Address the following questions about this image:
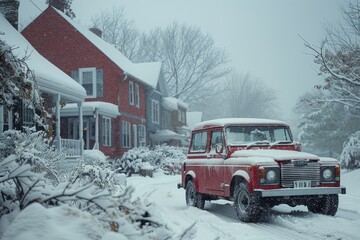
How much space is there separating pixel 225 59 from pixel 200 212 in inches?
1795

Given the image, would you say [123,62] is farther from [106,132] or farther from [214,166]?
[214,166]

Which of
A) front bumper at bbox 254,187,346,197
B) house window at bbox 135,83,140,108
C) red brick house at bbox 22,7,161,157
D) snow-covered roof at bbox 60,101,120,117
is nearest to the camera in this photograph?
front bumper at bbox 254,187,346,197

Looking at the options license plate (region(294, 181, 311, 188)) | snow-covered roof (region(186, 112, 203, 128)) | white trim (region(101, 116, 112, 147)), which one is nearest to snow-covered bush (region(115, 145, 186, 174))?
white trim (region(101, 116, 112, 147))

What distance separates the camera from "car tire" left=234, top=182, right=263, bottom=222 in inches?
304

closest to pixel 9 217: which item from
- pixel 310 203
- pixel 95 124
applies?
pixel 310 203

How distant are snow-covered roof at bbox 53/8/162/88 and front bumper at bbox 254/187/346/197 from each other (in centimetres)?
2048

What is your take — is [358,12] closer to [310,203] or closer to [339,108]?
[310,203]

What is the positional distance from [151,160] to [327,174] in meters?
17.1

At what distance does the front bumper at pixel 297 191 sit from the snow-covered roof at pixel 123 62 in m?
20.5

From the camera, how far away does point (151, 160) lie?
80.5 feet

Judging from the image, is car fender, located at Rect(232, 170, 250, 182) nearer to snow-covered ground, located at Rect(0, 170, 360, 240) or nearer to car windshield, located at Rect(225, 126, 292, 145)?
snow-covered ground, located at Rect(0, 170, 360, 240)

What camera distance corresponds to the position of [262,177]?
7.71 meters

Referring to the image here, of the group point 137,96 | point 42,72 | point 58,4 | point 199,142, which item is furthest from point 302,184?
point 58,4

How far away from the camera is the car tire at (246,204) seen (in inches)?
304
